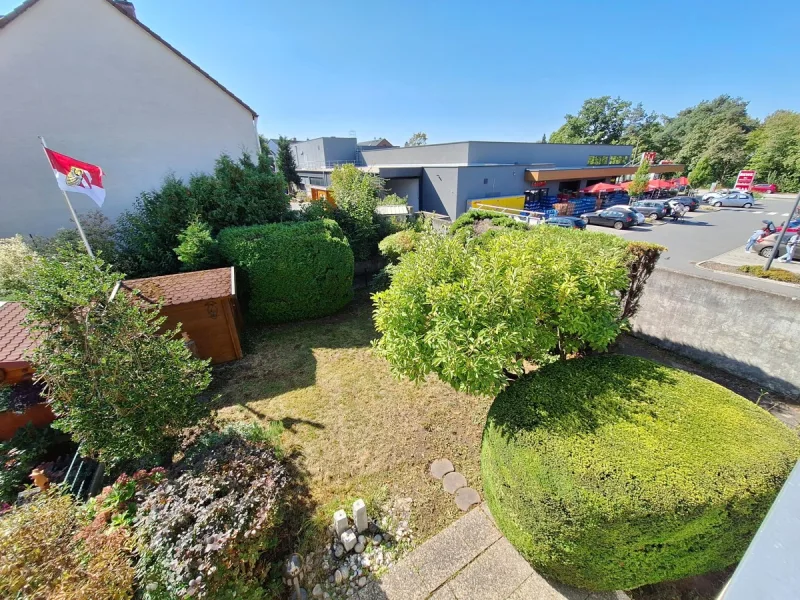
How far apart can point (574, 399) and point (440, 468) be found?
2398mm

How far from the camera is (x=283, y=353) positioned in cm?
813

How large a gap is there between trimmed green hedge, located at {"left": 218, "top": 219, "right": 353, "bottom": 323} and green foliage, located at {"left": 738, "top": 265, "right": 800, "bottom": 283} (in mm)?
15050

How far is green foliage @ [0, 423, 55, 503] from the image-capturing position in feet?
13.2

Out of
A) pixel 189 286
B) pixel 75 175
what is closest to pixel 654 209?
pixel 189 286

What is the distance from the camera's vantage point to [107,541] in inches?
116

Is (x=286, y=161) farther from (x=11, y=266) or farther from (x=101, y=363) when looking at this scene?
(x=101, y=363)

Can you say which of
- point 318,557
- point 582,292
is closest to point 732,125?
point 582,292

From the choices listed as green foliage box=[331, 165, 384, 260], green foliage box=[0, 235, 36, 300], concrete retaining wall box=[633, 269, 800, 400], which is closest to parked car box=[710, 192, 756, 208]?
concrete retaining wall box=[633, 269, 800, 400]

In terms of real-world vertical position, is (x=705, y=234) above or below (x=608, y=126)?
below

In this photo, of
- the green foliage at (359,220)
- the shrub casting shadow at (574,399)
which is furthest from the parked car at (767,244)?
the green foliage at (359,220)

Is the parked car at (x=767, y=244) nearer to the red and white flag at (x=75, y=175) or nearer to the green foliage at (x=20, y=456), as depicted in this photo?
the green foliage at (x=20, y=456)

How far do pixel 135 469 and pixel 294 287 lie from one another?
559 centimetres

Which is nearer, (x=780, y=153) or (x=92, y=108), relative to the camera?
(x=92, y=108)

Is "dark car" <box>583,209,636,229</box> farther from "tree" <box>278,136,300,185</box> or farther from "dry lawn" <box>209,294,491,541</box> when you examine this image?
"tree" <box>278,136,300,185</box>
